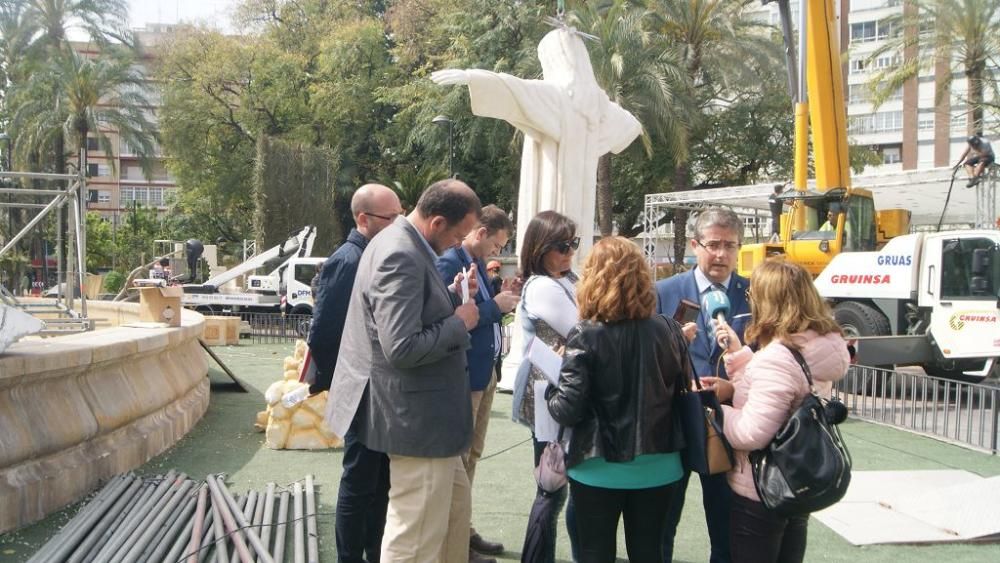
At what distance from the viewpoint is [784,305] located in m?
2.90

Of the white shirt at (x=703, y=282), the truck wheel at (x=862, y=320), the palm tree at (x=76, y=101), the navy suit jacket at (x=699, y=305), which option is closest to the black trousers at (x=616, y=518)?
the navy suit jacket at (x=699, y=305)

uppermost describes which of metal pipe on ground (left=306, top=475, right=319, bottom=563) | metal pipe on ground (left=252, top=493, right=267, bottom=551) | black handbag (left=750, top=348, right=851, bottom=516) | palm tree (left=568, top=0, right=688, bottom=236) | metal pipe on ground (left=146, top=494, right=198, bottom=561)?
palm tree (left=568, top=0, right=688, bottom=236)

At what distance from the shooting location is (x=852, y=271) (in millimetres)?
11602

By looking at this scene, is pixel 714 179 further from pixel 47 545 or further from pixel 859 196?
pixel 47 545

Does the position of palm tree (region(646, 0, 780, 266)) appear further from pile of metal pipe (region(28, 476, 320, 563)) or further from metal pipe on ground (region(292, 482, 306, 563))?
pile of metal pipe (region(28, 476, 320, 563))

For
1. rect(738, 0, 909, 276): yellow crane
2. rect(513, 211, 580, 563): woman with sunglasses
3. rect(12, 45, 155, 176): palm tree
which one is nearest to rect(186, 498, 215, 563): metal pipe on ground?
rect(513, 211, 580, 563): woman with sunglasses

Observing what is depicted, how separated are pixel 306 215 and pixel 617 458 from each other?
1217 inches

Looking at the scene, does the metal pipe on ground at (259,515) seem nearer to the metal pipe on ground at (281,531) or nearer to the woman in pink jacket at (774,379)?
the metal pipe on ground at (281,531)

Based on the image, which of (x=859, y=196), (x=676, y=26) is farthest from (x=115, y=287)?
(x=859, y=196)

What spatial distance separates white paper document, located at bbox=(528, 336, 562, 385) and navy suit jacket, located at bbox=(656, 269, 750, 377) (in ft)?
2.38

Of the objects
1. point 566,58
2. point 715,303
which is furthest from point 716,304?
point 566,58

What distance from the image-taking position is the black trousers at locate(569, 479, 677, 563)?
9.55ft

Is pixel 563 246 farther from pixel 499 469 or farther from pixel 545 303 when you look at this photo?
pixel 499 469

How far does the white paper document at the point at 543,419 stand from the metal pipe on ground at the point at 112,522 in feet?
6.95
